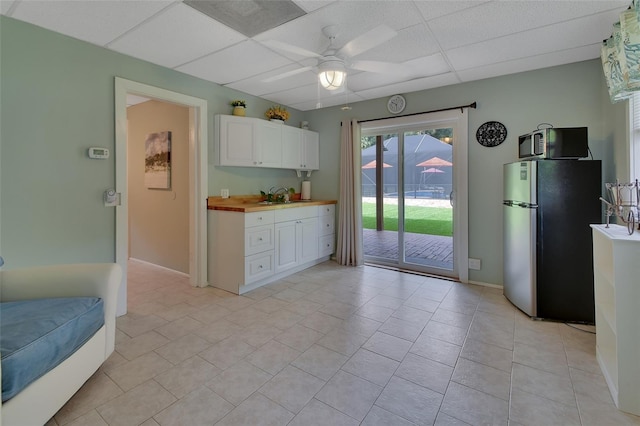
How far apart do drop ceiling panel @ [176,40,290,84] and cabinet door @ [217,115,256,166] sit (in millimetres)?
512

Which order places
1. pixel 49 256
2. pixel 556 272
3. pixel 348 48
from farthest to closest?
pixel 556 272 → pixel 49 256 → pixel 348 48

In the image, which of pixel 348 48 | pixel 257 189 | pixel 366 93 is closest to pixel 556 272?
pixel 348 48

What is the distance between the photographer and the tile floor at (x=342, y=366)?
5.35 feet

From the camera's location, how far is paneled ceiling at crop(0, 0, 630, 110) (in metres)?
2.12

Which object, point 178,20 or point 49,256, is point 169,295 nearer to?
point 49,256

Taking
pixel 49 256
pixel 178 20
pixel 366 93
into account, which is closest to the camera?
pixel 178 20

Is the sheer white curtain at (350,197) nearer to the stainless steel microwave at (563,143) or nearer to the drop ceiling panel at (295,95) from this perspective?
the drop ceiling panel at (295,95)

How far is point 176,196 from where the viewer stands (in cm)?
419

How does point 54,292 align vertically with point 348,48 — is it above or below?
below

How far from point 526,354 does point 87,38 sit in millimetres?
4348

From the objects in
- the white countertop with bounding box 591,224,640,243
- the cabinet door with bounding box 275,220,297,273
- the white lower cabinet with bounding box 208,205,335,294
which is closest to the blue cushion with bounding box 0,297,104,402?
the white lower cabinet with bounding box 208,205,335,294

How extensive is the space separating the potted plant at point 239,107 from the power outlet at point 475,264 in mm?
3486

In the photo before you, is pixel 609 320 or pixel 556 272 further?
pixel 556 272

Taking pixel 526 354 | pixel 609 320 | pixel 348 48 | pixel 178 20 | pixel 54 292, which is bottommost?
pixel 526 354
